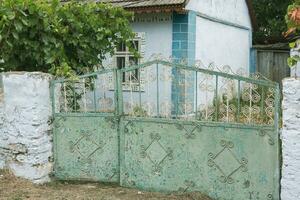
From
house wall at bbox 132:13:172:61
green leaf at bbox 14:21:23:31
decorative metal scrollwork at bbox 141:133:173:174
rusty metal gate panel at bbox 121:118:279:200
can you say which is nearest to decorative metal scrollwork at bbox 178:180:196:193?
rusty metal gate panel at bbox 121:118:279:200

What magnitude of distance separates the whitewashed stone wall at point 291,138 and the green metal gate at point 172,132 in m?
0.13

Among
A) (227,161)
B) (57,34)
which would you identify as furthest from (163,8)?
(227,161)

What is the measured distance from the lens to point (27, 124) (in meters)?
5.55

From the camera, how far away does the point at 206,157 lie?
194 inches

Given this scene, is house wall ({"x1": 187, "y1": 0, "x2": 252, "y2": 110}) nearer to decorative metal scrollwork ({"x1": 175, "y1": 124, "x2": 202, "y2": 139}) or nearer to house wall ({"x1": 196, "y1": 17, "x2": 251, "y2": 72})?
house wall ({"x1": 196, "y1": 17, "x2": 251, "y2": 72})

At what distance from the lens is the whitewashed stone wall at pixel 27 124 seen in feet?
18.1

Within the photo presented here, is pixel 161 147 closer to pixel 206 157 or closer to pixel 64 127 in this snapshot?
pixel 206 157

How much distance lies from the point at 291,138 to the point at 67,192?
2599 mm

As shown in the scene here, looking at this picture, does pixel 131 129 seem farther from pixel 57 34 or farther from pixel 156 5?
pixel 156 5

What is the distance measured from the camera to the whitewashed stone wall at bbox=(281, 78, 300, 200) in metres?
4.32

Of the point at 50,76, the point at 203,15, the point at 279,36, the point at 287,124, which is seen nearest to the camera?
the point at 287,124

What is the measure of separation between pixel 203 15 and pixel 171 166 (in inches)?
252

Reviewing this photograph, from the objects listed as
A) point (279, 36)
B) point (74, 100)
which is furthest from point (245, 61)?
point (74, 100)

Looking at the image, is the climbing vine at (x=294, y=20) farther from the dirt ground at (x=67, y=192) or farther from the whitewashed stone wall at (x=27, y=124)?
the whitewashed stone wall at (x=27, y=124)
